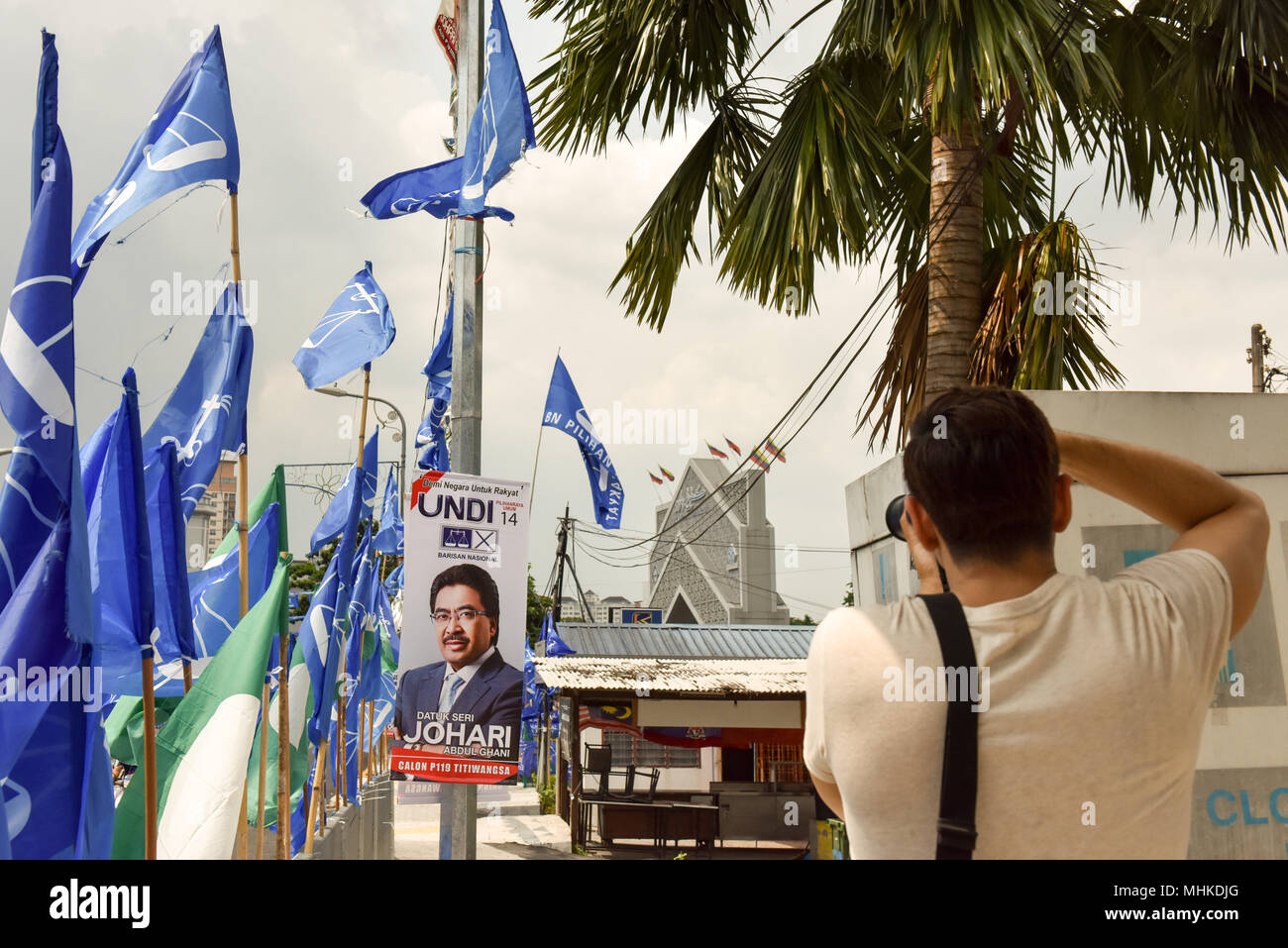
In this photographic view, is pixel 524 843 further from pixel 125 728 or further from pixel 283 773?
pixel 125 728

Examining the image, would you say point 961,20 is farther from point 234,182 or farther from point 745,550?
point 745,550

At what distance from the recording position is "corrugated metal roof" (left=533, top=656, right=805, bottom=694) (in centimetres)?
1658

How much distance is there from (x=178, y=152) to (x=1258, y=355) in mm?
29111

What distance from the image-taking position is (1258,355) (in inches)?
1141

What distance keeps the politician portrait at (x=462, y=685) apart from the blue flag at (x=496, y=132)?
2.65 metres

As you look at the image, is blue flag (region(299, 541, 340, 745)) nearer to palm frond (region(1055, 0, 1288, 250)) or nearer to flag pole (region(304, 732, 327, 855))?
flag pole (region(304, 732, 327, 855))

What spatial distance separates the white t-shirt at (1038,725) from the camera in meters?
1.60

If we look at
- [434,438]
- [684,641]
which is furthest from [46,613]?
[684,641]

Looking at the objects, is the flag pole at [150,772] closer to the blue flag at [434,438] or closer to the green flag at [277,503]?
the green flag at [277,503]

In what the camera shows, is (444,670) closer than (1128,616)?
No
